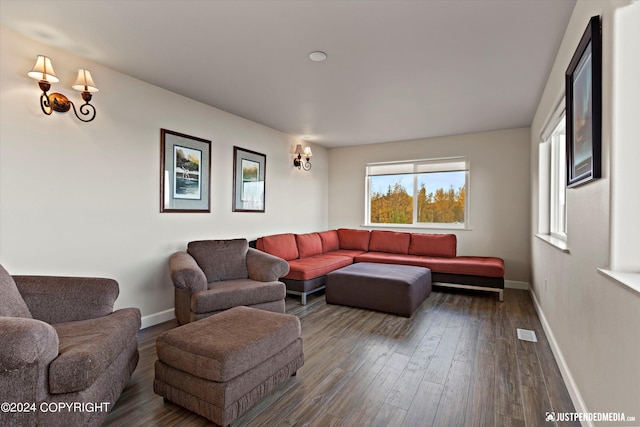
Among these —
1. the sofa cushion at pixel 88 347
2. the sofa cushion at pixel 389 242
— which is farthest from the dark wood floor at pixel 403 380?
the sofa cushion at pixel 389 242

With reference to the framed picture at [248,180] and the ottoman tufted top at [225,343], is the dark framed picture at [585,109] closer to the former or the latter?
the ottoman tufted top at [225,343]

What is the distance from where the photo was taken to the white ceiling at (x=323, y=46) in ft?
6.61

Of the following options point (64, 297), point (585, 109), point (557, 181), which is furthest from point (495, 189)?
point (64, 297)

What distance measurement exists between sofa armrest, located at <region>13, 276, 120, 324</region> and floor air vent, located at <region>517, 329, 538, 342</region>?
11.2 ft

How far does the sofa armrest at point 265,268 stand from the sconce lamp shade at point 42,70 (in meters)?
2.31

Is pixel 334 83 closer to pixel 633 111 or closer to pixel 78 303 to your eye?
pixel 633 111

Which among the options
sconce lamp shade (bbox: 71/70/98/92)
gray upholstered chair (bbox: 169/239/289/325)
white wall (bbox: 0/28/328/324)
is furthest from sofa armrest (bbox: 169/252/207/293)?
sconce lamp shade (bbox: 71/70/98/92)

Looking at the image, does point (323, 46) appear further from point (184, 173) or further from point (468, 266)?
point (468, 266)

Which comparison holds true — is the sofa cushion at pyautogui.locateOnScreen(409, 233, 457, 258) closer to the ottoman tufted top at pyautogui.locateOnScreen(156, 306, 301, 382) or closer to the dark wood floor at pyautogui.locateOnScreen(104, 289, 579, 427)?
the dark wood floor at pyautogui.locateOnScreen(104, 289, 579, 427)

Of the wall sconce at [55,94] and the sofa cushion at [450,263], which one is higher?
the wall sconce at [55,94]

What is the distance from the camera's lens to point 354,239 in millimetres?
5801

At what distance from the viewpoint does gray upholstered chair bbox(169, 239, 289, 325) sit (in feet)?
9.09

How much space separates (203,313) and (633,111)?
3.03 meters

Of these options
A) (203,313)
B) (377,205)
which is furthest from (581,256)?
(377,205)
